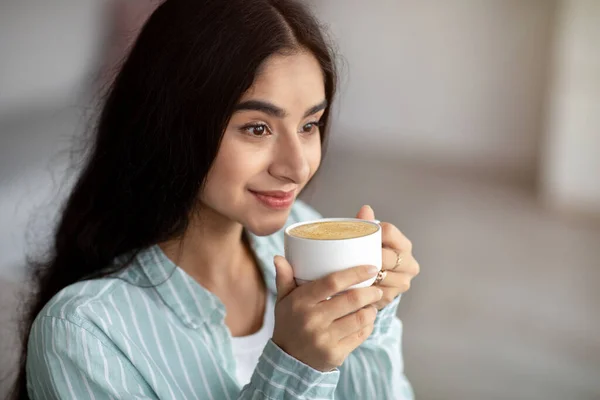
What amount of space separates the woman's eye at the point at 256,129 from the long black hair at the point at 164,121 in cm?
5

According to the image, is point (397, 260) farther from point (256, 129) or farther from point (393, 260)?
point (256, 129)

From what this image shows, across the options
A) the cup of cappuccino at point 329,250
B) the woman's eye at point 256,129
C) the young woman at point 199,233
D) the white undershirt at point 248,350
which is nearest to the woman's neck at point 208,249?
the young woman at point 199,233

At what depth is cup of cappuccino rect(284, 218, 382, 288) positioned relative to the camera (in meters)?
0.96

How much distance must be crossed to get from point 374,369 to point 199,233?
1.42 ft

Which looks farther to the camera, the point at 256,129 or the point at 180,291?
the point at 180,291

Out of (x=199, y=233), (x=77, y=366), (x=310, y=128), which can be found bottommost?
(x=77, y=366)

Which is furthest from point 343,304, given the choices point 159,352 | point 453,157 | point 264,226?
point 453,157

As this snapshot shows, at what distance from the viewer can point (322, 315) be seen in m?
0.97

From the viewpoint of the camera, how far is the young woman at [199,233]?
1.05m

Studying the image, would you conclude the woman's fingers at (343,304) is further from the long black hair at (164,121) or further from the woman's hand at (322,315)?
the long black hair at (164,121)

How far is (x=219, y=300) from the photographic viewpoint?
4.25 feet

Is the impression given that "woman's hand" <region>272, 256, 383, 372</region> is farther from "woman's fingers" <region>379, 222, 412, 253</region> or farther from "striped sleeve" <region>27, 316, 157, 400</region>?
"striped sleeve" <region>27, 316, 157, 400</region>

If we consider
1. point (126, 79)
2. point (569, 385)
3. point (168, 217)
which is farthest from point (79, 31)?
point (569, 385)

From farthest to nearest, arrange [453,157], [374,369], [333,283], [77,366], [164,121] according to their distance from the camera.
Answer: [453,157] → [374,369] → [164,121] → [77,366] → [333,283]
